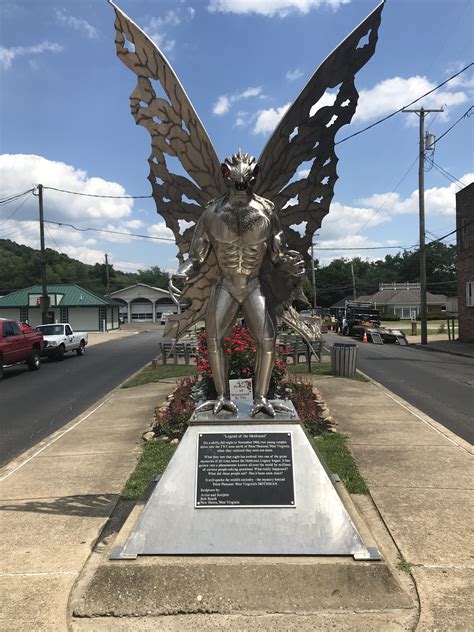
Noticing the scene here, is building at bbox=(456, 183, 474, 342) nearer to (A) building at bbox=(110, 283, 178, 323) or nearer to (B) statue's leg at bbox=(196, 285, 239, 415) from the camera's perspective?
(B) statue's leg at bbox=(196, 285, 239, 415)

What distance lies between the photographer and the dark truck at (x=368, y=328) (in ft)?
86.2

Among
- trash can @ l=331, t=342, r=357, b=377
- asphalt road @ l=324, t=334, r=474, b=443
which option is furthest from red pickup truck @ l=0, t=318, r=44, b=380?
asphalt road @ l=324, t=334, r=474, b=443

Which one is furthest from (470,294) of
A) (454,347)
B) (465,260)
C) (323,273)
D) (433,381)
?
(323,273)

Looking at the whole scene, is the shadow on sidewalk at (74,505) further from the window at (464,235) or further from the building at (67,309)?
the building at (67,309)

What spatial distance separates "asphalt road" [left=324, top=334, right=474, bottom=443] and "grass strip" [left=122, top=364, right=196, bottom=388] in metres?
5.19

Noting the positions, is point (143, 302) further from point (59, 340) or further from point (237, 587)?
point (237, 587)

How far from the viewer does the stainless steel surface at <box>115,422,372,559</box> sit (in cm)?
315

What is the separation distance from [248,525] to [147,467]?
2.43m

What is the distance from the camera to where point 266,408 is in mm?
3807

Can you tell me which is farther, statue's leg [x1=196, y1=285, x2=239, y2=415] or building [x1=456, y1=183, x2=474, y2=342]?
building [x1=456, y1=183, x2=474, y2=342]

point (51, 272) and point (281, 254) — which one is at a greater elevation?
point (51, 272)

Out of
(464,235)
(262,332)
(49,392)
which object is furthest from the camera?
(464,235)

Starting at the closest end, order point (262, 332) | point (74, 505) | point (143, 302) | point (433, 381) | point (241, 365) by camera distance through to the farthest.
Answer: point (262, 332) < point (74, 505) < point (241, 365) < point (433, 381) < point (143, 302)

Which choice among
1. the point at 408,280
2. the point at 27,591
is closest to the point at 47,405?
the point at 27,591
